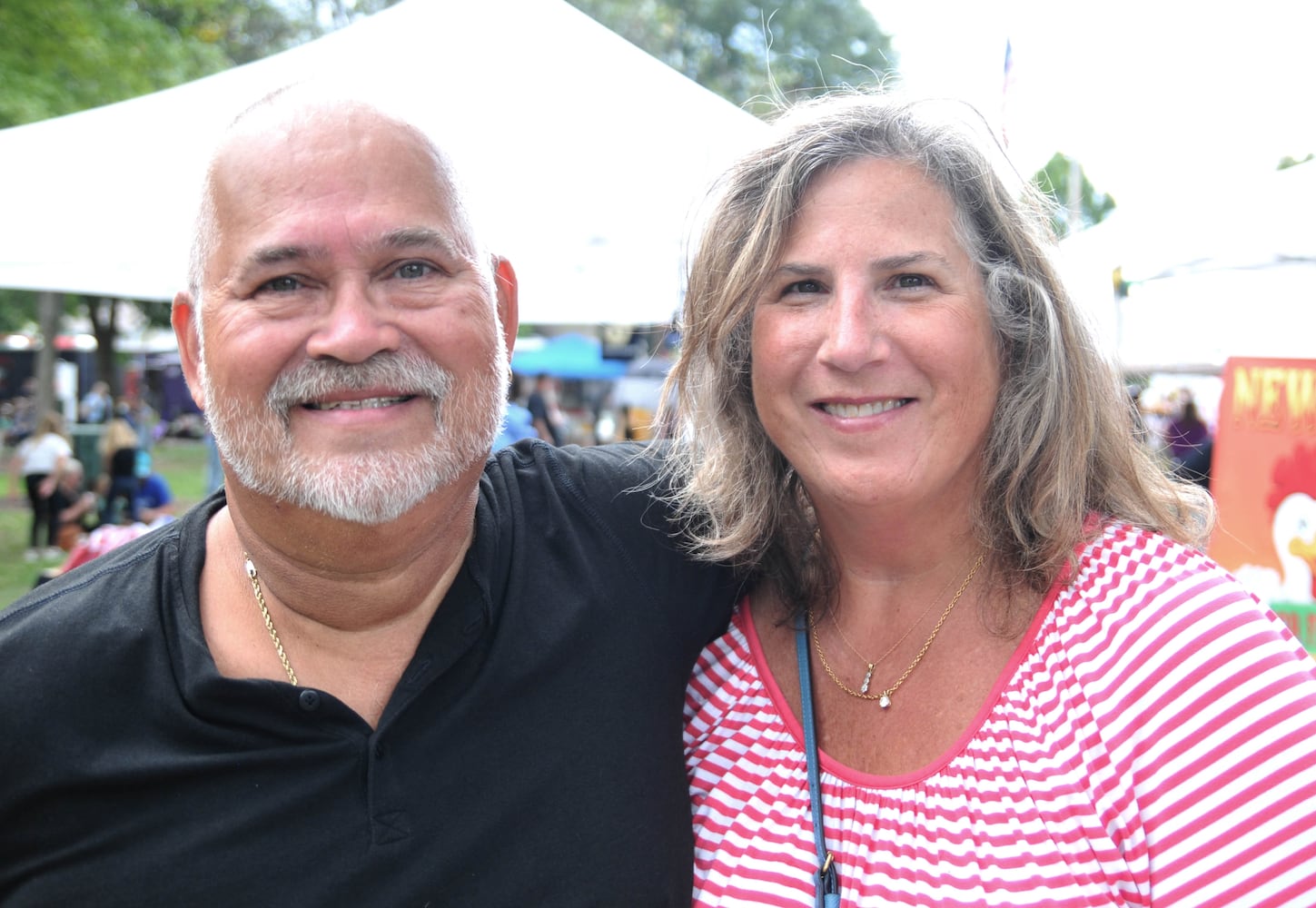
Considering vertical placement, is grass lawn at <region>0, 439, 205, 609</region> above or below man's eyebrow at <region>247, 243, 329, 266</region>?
below

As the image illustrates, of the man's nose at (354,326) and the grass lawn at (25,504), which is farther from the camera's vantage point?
the grass lawn at (25,504)

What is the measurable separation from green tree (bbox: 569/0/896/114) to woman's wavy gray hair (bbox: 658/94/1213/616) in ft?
95.3

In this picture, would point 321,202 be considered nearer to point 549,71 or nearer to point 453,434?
point 453,434

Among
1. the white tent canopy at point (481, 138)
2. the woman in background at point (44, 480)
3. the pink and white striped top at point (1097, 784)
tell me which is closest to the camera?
the pink and white striped top at point (1097, 784)

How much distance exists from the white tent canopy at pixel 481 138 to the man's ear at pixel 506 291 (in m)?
1.84

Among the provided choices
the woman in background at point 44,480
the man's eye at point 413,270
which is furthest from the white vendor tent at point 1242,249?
the woman in background at point 44,480

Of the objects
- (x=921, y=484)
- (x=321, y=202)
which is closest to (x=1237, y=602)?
(x=921, y=484)

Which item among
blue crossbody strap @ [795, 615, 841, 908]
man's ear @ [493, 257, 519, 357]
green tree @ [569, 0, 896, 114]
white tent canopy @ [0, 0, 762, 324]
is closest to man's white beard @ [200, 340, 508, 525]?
man's ear @ [493, 257, 519, 357]

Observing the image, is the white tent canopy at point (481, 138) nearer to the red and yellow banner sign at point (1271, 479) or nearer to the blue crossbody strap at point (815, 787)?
the blue crossbody strap at point (815, 787)

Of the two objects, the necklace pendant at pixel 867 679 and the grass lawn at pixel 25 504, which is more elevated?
the necklace pendant at pixel 867 679

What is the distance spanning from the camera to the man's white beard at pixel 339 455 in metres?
1.82

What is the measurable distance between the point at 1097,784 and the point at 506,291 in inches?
57.8

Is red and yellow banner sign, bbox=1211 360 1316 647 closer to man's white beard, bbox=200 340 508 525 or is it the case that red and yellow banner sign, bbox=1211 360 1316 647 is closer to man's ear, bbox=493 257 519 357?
man's ear, bbox=493 257 519 357

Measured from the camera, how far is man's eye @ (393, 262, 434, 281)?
1906mm
